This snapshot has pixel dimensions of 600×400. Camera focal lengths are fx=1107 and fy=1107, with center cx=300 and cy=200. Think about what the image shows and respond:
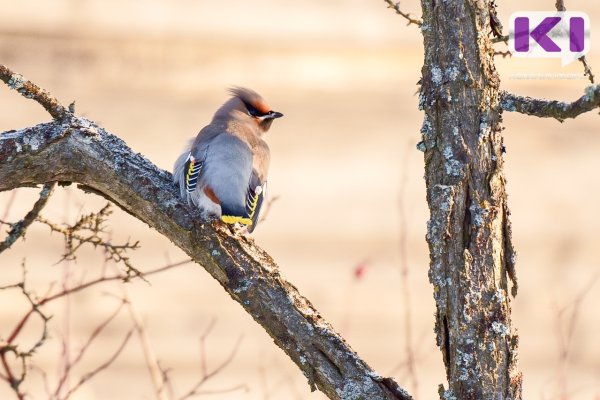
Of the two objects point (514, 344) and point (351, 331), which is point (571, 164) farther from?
point (514, 344)

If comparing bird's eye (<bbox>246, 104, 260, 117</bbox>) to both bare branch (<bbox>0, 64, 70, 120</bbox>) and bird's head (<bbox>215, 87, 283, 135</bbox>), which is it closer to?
bird's head (<bbox>215, 87, 283, 135</bbox>)

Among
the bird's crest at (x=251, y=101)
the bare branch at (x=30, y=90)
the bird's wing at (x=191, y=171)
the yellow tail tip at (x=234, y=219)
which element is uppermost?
the bird's crest at (x=251, y=101)

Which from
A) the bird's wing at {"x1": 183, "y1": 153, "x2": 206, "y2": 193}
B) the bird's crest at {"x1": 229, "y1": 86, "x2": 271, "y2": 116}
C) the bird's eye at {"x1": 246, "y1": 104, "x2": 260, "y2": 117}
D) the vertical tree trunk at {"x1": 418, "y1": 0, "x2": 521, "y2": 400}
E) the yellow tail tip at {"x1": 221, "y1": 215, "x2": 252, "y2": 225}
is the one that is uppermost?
the bird's crest at {"x1": 229, "y1": 86, "x2": 271, "y2": 116}

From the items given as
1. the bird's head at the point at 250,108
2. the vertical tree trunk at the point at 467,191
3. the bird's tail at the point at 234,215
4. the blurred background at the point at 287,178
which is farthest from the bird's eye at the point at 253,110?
the vertical tree trunk at the point at 467,191

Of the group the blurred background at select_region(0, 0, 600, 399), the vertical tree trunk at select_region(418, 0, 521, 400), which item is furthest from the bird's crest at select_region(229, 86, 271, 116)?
the vertical tree trunk at select_region(418, 0, 521, 400)

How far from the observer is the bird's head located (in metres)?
3.26

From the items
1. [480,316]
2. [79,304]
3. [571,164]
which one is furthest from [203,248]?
[571,164]

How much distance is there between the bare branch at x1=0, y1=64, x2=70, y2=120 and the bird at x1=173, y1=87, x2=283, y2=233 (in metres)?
0.31

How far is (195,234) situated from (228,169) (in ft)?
2.22

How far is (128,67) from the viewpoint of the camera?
4418 mm

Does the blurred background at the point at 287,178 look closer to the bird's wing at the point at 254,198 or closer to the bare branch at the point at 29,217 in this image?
the bird's wing at the point at 254,198

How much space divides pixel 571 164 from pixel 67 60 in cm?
214

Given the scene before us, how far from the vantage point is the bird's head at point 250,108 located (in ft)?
10.7

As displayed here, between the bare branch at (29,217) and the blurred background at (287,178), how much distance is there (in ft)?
5.88
